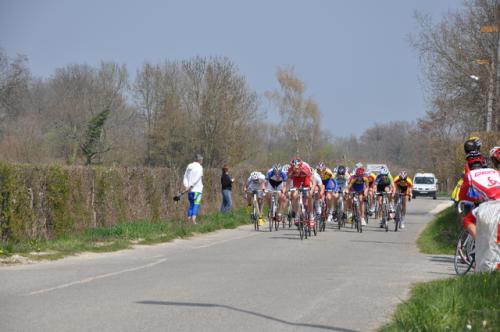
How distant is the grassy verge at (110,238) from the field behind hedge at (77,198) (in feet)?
1.29

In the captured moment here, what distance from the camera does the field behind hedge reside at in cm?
1667

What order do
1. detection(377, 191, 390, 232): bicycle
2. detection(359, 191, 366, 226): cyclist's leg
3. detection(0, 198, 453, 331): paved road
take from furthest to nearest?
detection(377, 191, 390, 232): bicycle → detection(359, 191, 366, 226): cyclist's leg → detection(0, 198, 453, 331): paved road

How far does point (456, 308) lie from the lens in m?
8.08

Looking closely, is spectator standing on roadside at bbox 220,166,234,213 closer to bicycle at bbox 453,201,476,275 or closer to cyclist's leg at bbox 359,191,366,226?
cyclist's leg at bbox 359,191,366,226

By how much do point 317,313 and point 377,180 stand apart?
18470 mm

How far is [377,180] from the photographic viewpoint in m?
27.2

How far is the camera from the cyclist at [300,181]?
69.3ft

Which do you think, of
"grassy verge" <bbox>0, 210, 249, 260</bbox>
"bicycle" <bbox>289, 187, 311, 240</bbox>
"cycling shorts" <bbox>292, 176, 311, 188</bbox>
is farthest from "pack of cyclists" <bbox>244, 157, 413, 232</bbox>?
"grassy verge" <bbox>0, 210, 249, 260</bbox>

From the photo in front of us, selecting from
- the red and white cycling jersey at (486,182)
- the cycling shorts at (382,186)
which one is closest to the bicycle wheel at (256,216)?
the cycling shorts at (382,186)

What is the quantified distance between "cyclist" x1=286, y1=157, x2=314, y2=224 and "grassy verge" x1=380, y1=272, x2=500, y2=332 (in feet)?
37.1

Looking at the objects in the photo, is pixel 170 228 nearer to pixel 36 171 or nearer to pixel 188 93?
pixel 36 171

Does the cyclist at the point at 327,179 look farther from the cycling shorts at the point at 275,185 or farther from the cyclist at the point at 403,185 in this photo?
the cyclist at the point at 403,185

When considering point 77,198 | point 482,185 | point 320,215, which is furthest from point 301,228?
point 482,185

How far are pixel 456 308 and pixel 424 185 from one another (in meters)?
62.4
